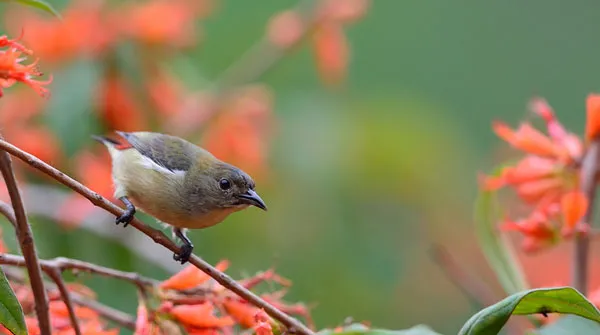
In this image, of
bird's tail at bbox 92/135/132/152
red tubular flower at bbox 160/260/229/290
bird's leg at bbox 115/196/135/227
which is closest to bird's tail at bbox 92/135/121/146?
bird's tail at bbox 92/135/132/152

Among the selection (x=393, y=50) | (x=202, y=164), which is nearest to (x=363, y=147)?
(x=202, y=164)

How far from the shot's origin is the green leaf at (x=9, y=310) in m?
1.78

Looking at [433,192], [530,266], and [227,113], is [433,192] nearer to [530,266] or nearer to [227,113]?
[530,266]

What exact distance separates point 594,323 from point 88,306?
3.87ft

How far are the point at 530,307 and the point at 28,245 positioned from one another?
1051 mm

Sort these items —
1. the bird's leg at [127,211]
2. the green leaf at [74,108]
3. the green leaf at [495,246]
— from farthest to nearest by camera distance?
1. the green leaf at [74,108]
2. the green leaf at [495,246]
3. the bird's leg at [127,211]

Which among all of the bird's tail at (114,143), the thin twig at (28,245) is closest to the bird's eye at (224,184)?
the bird's tail at (114,143)

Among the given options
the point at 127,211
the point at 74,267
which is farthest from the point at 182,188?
the point at 74,267

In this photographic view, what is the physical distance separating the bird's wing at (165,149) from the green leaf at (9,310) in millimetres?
1140

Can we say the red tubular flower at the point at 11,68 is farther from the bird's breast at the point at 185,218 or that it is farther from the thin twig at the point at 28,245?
the bird's breast at the point at 185,218

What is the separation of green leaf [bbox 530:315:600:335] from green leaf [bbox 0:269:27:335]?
110 centimetres

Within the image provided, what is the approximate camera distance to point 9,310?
1787mm

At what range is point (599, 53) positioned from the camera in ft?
33.4

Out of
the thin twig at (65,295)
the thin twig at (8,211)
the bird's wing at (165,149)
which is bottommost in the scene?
the thin twig at (65,295)
